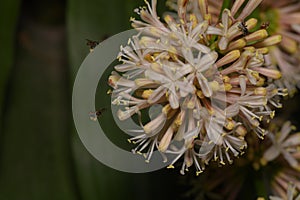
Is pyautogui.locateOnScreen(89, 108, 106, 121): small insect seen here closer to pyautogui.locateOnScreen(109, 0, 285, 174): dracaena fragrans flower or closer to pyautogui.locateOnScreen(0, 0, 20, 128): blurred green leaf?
pyautogui.locateOnScreen(109, 0, 285, 174): dracaena fragrans flower

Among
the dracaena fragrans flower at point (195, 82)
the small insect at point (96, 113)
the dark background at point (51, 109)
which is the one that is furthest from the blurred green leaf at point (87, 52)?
the dracaena fragrans flower at point (195, 82)

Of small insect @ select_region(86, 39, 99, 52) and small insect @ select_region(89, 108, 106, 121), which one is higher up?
small insect @ select_region(86, 39, 99, 52)

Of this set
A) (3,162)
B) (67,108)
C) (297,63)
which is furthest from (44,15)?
(297,63)

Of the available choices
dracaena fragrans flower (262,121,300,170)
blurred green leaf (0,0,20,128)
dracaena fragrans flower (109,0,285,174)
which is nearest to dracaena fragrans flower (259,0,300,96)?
dracaena fragrans flower (262,121,300,170)

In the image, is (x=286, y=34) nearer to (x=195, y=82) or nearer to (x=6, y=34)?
(x=195, y=82)

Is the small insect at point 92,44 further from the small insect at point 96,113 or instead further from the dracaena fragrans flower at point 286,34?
the dracaena fragrans flower at point 286,34

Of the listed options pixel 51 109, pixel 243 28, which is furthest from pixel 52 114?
pixel 243 28
